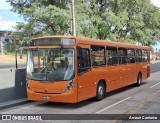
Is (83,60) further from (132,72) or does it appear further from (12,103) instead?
(132,72)

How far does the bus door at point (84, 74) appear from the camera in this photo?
12.1 meters

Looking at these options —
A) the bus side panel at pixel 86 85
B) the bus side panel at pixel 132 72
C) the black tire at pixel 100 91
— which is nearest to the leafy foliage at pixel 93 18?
the bus side panel at pixel 132 72

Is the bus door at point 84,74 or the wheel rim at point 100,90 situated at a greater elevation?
the bus door at point 84,74

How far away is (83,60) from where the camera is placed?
40.9 ft

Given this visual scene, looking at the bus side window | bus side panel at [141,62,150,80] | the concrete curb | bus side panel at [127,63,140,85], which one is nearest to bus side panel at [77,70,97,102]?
the bus side window

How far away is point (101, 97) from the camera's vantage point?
45.8 ft

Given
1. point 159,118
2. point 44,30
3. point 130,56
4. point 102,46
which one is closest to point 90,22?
point 44,30

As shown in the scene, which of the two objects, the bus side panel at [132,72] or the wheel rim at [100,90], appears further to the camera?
the bus side panel at [132,72]

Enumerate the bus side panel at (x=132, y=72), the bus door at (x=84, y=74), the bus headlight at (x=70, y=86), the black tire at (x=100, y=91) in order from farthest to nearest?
the bus side panel at (x=132, y=72) → the black tire at (x=100, y=91) → the bus door at (x=84, y=74) → the bus headlight at (x=70, y=86)

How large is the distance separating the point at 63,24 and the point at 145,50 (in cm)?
1185

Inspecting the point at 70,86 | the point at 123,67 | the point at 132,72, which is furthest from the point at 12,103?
the point at 132,72

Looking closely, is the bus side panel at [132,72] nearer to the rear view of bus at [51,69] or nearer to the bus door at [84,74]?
the bus door at [84,74]

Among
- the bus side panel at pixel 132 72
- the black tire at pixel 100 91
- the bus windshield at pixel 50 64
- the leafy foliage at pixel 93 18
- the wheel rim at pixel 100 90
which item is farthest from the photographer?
the leafy foliage at pixel 93 18

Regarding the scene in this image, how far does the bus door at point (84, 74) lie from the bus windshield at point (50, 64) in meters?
0.40
